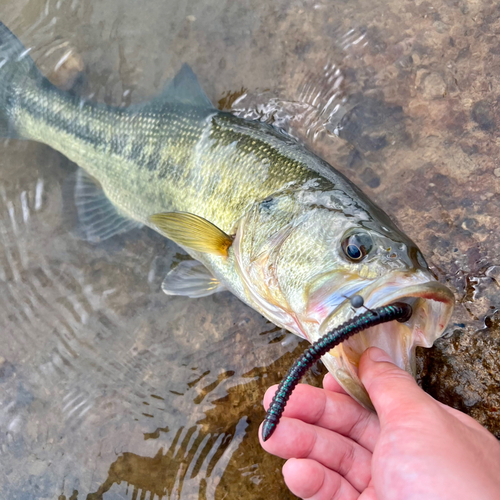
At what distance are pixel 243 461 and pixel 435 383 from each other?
1.21m

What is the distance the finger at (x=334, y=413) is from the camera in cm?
212

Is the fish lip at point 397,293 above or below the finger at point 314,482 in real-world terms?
above

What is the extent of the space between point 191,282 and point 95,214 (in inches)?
35.8

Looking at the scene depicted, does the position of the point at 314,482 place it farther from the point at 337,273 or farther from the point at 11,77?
the point at 11,77

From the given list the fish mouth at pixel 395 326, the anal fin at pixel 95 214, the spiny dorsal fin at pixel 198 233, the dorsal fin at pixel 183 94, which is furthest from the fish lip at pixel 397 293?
the anal fin at pixel 95 214

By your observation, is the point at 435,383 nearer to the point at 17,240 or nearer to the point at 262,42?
the point at 262,42

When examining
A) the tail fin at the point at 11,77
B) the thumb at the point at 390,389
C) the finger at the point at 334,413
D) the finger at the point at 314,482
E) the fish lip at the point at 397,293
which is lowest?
the finger at the point at 314,482

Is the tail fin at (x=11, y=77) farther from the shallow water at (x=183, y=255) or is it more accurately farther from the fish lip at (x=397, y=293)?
the fish lip at (x=397, y=293)

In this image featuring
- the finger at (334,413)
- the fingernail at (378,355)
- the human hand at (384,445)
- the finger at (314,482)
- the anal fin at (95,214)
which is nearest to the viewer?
the human hand at (384,445)

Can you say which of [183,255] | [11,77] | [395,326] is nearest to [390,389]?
[395,326]

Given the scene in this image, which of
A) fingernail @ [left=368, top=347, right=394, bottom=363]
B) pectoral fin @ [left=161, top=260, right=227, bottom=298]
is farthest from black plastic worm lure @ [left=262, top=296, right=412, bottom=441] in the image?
pectoral fin @ [left=161, top=260, right=227, bottom=298]

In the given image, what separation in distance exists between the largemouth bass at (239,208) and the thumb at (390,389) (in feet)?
0.31

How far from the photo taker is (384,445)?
1.61m

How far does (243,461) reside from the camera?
8.62 ft
